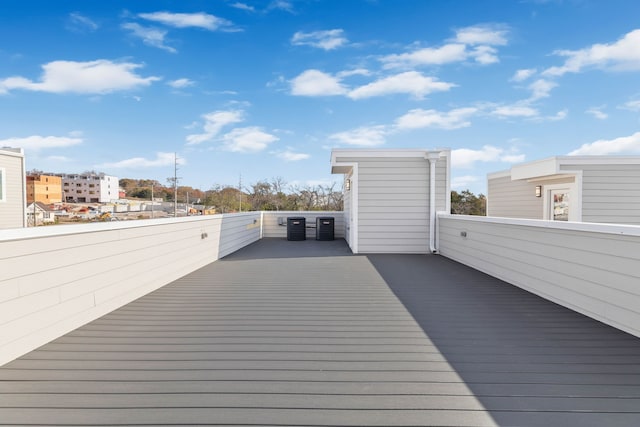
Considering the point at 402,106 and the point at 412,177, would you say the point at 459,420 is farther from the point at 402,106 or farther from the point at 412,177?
the point at 402,106

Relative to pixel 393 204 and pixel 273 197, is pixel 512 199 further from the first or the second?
pixel 273 197

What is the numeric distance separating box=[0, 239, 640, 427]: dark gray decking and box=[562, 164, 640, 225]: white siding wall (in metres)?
5.58

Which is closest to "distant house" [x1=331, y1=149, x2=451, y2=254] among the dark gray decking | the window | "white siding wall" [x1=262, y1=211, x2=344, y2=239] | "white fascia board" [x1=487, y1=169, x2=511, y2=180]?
the dark gray decking

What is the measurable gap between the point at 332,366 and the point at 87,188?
83.5m

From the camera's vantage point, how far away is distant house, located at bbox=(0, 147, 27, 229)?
33.1ft

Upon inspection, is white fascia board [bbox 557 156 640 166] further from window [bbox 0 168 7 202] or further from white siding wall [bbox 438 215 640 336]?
window [bbox 0 168 7 202]

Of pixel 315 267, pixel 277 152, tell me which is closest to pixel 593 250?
pixel 315 267

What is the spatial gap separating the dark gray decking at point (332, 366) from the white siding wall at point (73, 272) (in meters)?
0.16

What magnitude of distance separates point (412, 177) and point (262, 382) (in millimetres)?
6091

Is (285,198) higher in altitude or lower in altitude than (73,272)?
higher

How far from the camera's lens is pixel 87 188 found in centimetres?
6994

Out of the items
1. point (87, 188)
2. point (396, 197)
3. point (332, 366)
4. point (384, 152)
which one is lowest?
point (332, 366)

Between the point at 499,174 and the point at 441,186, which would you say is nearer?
the point at 441,186

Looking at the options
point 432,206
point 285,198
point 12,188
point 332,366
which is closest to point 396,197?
point 432,206
